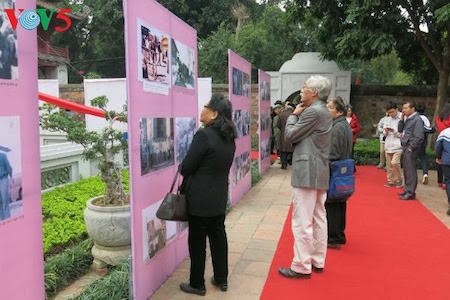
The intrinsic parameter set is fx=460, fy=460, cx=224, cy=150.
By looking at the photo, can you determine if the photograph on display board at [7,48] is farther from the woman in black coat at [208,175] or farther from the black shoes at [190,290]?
the black shoes at [190,290]

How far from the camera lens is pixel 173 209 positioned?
3.50 meters

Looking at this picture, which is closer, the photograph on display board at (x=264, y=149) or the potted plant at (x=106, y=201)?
the potted plant at (x=106, y=201)

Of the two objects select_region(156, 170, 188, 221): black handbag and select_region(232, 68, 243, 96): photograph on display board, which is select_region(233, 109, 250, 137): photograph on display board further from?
select_region(156, 170, 188, 221): black handbag

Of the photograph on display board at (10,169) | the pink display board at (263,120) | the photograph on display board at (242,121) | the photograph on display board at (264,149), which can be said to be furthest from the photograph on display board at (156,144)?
the photograph on display board at (264,149)

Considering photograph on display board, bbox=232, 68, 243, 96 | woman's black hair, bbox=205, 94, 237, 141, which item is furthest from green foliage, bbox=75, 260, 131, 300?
photograph on display board, bbox=232, 68, 243, 96

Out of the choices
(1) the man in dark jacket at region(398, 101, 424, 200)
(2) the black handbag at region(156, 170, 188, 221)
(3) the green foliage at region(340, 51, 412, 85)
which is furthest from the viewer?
(3) the green foliage at region(340, 51, 412, 85)

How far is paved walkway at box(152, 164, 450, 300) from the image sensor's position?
389cm

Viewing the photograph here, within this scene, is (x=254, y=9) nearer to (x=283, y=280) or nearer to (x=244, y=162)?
(x=244, y=162)

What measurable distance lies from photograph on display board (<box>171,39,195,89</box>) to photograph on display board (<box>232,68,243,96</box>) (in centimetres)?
220

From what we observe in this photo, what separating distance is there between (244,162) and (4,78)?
595 centimetres

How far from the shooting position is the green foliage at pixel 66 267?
3.84 meters

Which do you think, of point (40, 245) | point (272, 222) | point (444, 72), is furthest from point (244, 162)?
point (444, 72)

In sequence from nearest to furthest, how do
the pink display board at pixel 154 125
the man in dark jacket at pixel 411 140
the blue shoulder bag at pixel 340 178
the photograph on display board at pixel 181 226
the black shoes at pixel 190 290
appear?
the pink display board at pixel 154 125, the black shoes at pixel 190 290, the photograph on display board at pixel 181 226, the blue shoulder bag at pixel 340 178, the man in dark jacket at pixel 411 140

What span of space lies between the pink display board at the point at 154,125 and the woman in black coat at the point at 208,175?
30 cm
